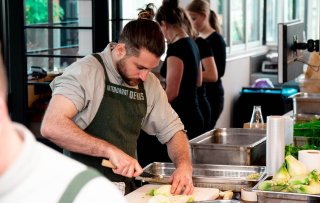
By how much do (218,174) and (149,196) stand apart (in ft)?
1.52

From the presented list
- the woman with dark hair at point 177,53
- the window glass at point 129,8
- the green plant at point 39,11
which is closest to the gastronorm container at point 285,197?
the woman with dark hair at point 177,53

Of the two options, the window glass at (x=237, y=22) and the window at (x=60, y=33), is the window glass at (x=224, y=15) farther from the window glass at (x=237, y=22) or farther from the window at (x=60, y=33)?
the window at (x=60, y=33)

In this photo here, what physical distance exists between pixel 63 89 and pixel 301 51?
2262 mm

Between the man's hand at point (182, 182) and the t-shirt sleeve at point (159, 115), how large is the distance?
309 millimetres

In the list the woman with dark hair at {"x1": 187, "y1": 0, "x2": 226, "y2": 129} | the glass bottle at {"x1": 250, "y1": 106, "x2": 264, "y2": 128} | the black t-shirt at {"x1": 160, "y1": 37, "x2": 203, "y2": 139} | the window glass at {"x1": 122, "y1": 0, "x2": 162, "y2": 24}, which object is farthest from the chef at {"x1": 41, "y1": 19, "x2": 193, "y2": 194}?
the window glass at {"x1": 122, "y1": 0, "x2": 162, "y2": 24}

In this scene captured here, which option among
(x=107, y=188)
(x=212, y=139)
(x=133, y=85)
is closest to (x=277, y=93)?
(x=212, y=139)

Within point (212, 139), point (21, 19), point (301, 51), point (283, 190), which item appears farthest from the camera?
point (21, 19)

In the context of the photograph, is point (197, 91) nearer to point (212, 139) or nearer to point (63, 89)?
point (212, 139)

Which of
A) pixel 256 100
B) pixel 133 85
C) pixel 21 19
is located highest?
pixel 21 19

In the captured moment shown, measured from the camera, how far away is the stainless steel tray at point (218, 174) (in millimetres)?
3051

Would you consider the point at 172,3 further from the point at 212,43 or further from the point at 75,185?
the point at 75,185

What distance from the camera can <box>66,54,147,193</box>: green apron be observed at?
10.3ft

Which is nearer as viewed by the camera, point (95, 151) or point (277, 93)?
point (95, 151)

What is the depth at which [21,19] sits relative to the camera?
5195mm
